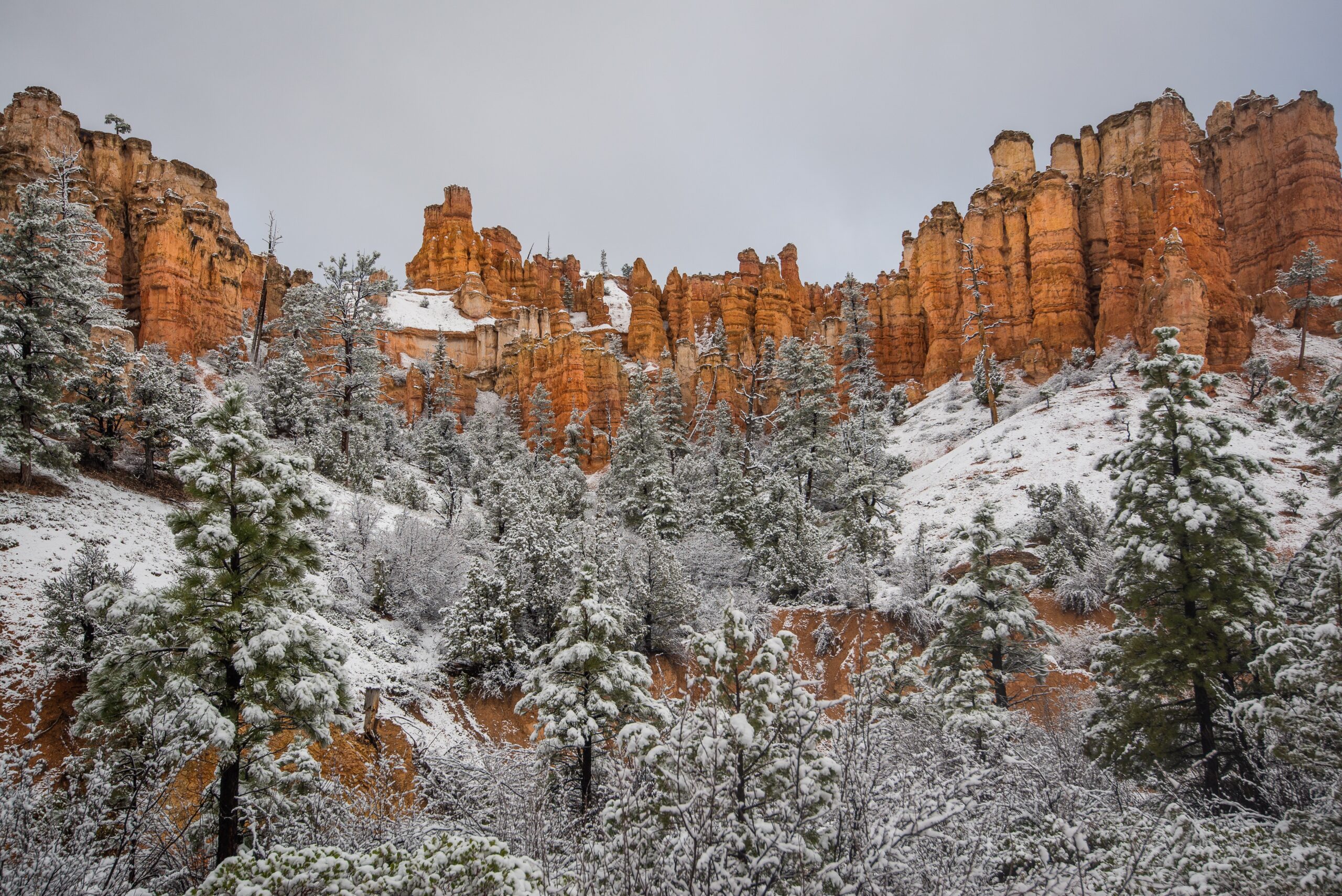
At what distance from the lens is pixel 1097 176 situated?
52625 mm

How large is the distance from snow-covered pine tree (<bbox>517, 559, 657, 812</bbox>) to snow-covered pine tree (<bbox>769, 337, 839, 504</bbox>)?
20.9 m

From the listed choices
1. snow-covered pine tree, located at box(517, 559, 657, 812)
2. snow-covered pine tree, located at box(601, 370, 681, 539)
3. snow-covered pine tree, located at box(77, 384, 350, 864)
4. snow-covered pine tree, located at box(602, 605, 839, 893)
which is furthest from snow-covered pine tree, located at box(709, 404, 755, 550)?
snow-covered pine tree, located at box(602, 605, 839, 893)

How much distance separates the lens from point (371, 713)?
56.2 ft

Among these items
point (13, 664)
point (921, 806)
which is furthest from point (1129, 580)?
point (13, 664)

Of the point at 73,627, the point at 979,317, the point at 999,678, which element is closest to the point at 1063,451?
the point at 979,317

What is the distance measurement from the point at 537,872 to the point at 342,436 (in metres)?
31.2

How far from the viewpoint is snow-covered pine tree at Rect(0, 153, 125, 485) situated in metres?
18.5

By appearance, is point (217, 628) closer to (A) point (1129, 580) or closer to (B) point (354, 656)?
(B) point (354, 656)

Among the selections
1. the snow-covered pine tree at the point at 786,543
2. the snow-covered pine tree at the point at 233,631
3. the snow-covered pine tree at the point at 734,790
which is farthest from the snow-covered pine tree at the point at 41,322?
the snow-covered pine tree at the point at 786,543

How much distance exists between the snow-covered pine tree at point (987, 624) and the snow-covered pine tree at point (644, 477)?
58.9 feet

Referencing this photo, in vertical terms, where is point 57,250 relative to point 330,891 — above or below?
above

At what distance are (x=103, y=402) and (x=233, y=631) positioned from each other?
1622 centimetres

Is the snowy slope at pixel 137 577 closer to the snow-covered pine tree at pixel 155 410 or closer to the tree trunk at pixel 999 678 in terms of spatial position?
the snow-covered pine tree at pixel 155 410

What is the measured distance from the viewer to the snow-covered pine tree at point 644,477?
35469 millimetres
